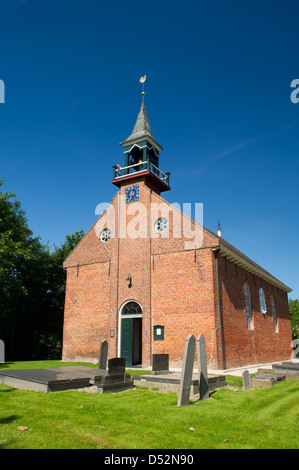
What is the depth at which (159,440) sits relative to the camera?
16.5 ft

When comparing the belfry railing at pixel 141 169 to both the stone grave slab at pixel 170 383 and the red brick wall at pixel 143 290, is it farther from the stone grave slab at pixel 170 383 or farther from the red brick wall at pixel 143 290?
the stone grave slab at pixel 170 383

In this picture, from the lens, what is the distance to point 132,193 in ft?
68.7

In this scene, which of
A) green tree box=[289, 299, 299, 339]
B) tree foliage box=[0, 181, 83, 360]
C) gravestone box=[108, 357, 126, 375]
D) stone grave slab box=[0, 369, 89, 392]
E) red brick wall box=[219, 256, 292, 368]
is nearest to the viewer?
stone grave slab box=[0, 369, 89, 392]

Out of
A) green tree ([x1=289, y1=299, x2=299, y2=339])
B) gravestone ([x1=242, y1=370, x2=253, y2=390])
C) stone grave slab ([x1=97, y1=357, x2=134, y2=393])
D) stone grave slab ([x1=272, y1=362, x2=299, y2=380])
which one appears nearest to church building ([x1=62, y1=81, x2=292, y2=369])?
stone grave slab ([x1=272, y1=362, x2=299, y2=380])

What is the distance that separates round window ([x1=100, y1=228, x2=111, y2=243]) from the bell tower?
126 inches

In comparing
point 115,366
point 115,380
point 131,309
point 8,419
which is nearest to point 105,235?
point 131,309

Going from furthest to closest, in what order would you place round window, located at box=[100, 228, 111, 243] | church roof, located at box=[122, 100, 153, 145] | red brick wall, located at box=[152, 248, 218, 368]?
church roof, located at box=[122, 100, 153, 145]
round window, located at box=[100, 228, 111, 243]
red brick wall, located at box=[152, 248, 218, 368]

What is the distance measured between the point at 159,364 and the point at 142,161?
14.3 m

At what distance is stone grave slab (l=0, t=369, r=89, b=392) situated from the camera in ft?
30.2

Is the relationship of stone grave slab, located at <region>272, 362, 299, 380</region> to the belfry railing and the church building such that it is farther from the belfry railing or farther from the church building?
the belfry railing

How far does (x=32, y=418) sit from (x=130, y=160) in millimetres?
18689

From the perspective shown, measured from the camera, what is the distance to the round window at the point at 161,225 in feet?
61.8
